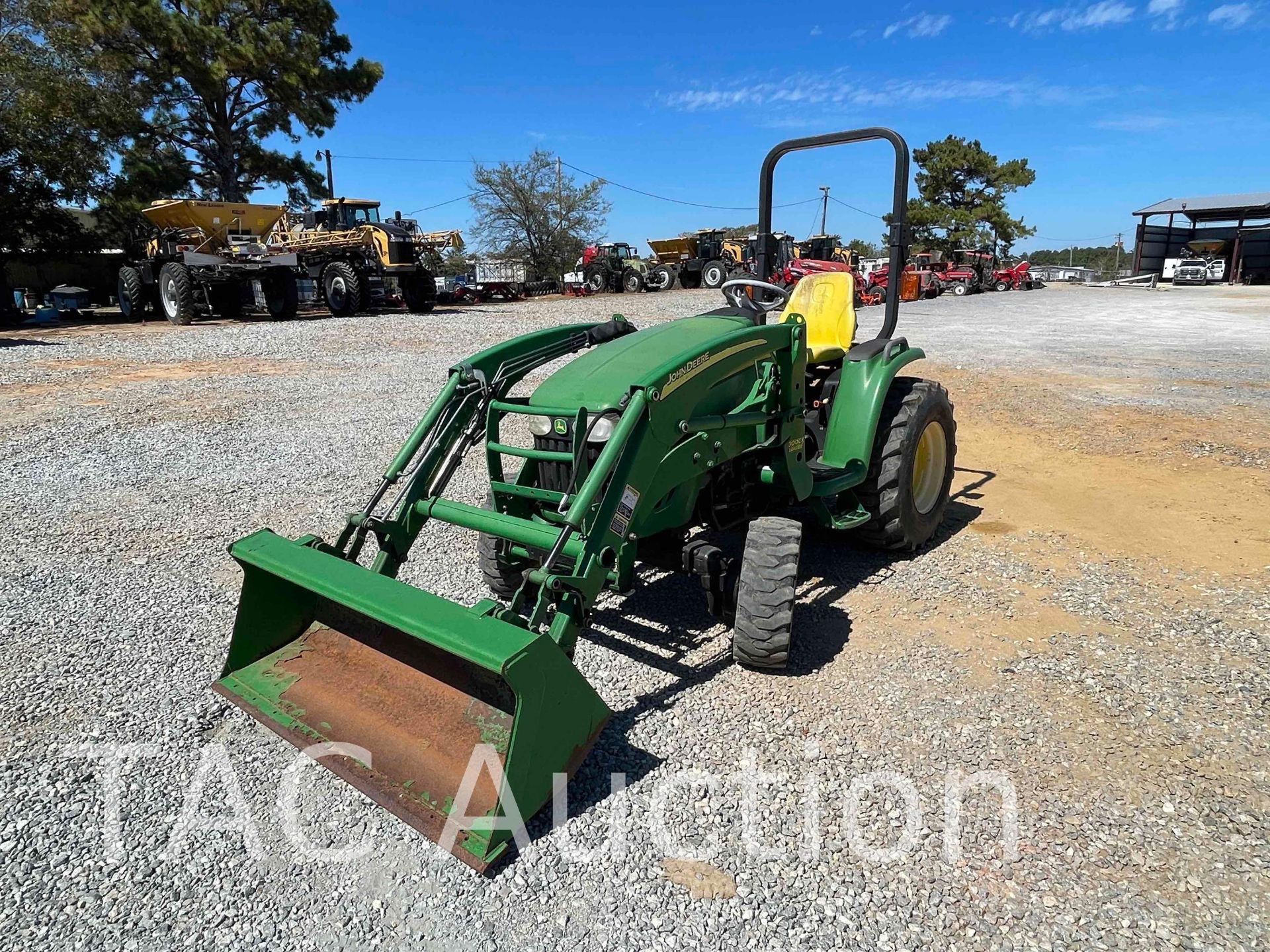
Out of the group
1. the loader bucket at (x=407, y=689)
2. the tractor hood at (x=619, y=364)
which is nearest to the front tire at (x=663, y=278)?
the tractor hood at (x=619, y=364)

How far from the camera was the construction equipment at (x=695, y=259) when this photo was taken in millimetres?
30703

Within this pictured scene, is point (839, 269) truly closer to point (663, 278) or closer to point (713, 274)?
point (713, 274)

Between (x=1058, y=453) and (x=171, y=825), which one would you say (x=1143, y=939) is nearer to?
(x=171, y=825)

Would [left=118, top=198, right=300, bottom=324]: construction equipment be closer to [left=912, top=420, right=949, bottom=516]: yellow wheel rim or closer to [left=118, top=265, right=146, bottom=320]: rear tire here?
[left=118, top=265, right=146, bottom=320]: rear tire

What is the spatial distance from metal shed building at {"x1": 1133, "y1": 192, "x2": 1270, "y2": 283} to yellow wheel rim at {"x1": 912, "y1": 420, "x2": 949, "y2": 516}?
150 feet

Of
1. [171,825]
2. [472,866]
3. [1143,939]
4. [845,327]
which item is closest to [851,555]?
[845,327]

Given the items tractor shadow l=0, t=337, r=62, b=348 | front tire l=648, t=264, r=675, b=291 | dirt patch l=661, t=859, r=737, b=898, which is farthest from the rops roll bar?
front tire l=648, t=264, r=675, b=291

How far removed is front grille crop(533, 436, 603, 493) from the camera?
3275 millimetres

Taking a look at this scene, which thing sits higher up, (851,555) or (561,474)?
(561,474)

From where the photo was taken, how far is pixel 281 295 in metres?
18.1

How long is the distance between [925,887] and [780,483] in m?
2.04

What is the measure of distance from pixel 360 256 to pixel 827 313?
16.8 m

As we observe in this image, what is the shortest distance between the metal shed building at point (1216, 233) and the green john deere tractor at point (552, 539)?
46790 millimetres

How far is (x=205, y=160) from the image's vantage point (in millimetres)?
26438
